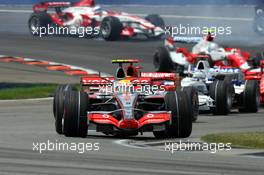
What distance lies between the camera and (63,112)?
61.2 feet

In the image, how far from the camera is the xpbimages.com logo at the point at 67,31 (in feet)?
138

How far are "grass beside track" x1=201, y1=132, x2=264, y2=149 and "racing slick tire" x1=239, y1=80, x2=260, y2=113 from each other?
16.2ft

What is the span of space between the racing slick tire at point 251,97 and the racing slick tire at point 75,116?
20.3 ft

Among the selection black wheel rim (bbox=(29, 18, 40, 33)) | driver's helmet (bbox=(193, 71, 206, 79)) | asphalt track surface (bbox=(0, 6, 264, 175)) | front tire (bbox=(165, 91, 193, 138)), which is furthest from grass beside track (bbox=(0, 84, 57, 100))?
black wheel rim (bbox=(29, 18, 40, 33))

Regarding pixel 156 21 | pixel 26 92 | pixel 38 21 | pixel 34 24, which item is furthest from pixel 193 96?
pixel 34 24

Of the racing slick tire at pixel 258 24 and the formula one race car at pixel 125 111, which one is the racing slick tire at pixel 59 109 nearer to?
the formula one race car at pixel 125 111

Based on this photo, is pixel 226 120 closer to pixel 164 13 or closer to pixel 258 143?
pixel 258 143

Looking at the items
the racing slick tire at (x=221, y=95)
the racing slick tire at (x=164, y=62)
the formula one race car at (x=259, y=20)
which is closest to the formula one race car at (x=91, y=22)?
the formula one race car at (x=259, y=20)

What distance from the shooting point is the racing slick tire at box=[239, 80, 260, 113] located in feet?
78.5

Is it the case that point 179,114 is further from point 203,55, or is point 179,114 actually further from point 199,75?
point 203,55

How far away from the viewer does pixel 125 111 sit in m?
18.7

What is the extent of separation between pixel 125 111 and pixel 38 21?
24269 mm

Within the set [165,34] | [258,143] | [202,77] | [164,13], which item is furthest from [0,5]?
[258,143]

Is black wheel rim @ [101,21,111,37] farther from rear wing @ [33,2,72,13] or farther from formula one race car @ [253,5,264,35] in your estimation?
formula one race car @ [253,5,264,35]
